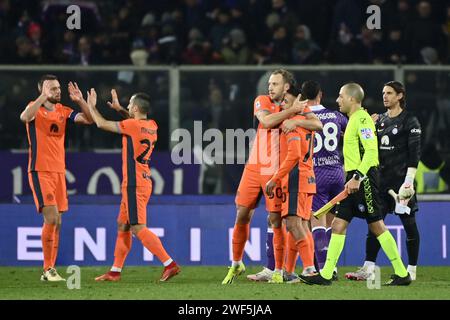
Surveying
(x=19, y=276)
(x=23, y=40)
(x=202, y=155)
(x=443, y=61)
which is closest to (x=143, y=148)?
(x=19, y=276)

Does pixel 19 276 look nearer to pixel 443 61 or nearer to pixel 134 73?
pixel 134 73

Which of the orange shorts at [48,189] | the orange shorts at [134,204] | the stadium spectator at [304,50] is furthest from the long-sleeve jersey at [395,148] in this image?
the stadium spectator at [304,50]

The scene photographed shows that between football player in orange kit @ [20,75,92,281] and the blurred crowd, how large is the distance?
485 centimetres

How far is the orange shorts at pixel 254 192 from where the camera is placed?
1122cm

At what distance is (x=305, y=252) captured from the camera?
1084 centimetres

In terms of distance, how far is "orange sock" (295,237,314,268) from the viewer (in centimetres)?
1082

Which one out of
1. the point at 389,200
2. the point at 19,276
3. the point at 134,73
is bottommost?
the point at 19,276

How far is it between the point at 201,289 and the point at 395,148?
2550mm

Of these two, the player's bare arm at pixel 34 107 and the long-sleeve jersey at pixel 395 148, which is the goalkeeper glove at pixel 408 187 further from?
the player's bare arm at pixel 34 107

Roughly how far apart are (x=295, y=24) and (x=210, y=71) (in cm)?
344

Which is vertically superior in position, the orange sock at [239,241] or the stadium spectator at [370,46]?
the stadium spectator at [370,46]

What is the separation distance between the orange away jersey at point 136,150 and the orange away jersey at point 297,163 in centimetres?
139

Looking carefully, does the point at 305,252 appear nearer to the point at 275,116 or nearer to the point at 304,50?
the point at 275,116

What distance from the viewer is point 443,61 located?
17.6 m
